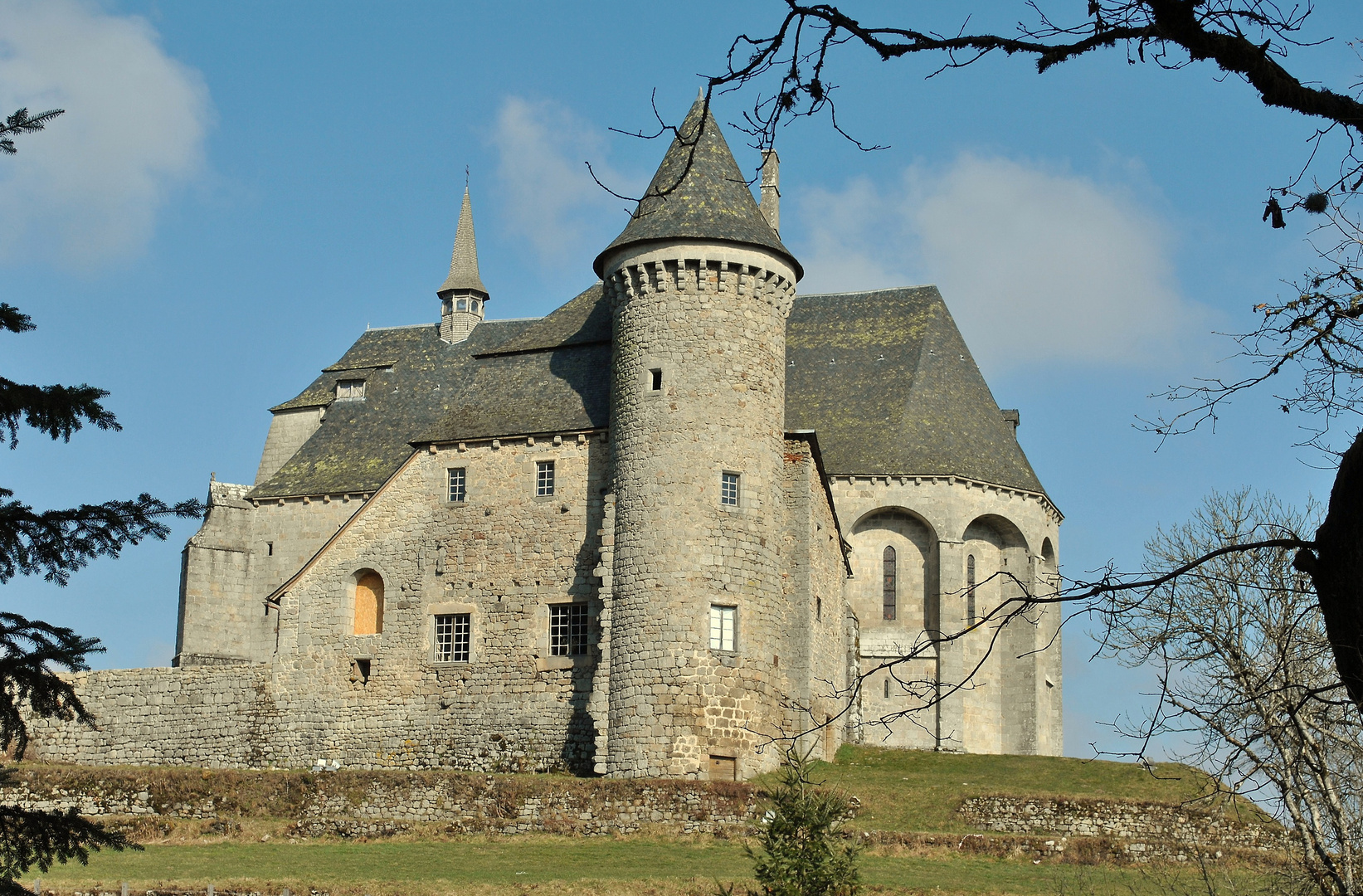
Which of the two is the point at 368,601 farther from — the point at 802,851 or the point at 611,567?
the point at 802,851

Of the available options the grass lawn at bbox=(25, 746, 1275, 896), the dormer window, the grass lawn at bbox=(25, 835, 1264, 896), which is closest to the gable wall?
the grass lawn at bbox=(25, 746, 1275, 896)

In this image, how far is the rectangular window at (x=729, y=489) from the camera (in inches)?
1289

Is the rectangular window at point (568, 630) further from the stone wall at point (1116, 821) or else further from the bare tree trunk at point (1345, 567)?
the bare tree trunk at point (1345, 567)

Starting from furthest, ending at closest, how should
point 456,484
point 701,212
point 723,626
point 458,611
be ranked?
1. point 456,484
2. point 458,611
3. point 701,212
4. point 723,626

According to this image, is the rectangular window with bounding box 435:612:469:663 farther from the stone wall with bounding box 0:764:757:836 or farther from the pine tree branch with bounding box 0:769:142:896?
the pine tree branch with bounding box 0:769:142:896

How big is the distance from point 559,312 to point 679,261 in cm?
840

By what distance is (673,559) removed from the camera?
3216 centimetres

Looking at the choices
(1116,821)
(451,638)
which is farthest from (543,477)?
(1116,821)

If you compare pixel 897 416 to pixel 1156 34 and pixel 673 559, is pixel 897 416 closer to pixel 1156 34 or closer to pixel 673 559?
pixel 673 559

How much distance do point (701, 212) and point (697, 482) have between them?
623cm

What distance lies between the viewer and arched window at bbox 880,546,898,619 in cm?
4572

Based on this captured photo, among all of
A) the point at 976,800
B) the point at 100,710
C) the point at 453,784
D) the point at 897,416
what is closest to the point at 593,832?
the point at 453,784

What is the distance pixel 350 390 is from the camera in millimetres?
48250

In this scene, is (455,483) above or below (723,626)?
above
